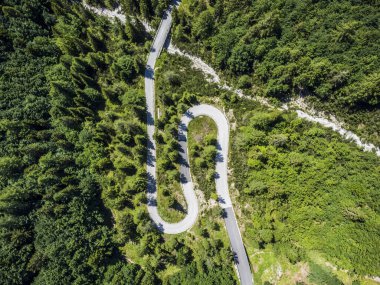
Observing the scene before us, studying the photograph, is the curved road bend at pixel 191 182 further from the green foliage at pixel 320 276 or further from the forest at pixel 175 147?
the green foliage at pixel 320 276

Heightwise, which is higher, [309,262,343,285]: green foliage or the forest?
the forest

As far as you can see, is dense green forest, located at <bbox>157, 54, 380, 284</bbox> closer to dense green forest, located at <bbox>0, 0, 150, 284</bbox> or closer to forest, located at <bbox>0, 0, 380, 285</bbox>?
forest, located at <bbox>0, 0, 380, 285</bbox>

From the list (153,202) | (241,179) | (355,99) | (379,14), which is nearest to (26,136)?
(153,202)

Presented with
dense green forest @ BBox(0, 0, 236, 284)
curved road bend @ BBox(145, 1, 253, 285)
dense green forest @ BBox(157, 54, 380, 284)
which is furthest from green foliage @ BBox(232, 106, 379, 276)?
dense green forest @ BBox(0, 0, 236, 284)

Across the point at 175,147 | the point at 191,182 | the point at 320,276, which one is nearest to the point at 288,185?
the point at 320,276

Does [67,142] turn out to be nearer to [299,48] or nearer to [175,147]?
[175,147]

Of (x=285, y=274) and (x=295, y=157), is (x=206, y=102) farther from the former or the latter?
(x=285, y=274)

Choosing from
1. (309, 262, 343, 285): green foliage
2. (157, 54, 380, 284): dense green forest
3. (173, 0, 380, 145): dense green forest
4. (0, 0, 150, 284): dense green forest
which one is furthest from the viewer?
(0, 0, 150, 284): dense green forest
